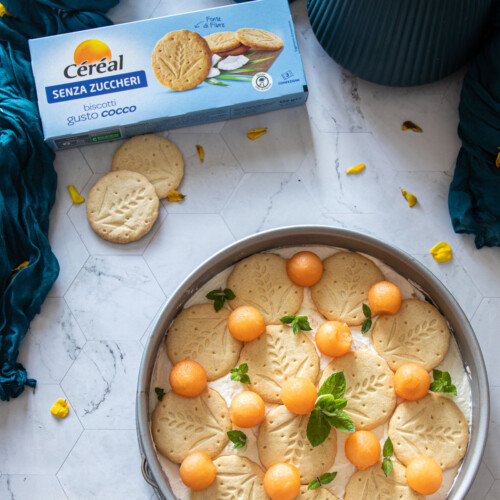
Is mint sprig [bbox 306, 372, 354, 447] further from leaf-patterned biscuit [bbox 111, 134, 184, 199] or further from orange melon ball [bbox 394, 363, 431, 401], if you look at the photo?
leaf-patterned biscuit [bbox 111, 134, 184, 199]

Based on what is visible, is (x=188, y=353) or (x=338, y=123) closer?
(x=188, y=353)

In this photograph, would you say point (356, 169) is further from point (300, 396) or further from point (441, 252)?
point (300, 396)

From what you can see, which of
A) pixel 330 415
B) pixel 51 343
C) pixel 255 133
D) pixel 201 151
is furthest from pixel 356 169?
pixel 51 343

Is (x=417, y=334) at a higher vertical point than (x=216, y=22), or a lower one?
lower

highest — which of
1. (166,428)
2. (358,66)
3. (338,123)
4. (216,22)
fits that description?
(216,22)

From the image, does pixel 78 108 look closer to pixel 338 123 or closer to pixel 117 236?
pixel 117 236

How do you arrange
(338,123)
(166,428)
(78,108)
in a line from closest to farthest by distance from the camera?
(166,428) < (78,108) < (338,123)

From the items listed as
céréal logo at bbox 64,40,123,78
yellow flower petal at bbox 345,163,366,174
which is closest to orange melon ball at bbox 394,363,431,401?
yellow flower petal at bbox 345,163,366,174

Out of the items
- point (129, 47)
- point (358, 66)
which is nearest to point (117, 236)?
point (129, 47)
